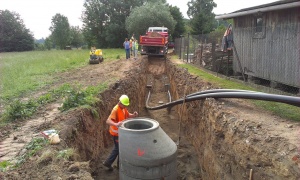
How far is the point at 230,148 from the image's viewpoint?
6.45 meters

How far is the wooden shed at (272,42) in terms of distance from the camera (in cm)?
969

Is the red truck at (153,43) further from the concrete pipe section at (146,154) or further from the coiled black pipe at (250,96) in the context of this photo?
the concrete pipe section at (146,154)

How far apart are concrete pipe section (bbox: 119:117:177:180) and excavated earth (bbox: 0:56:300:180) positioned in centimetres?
93

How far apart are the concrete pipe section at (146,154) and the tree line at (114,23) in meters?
35.5

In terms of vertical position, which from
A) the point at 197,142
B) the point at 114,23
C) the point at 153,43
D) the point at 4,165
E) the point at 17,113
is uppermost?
the point at 114,23

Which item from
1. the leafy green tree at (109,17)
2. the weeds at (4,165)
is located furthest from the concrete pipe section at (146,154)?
the leafy green tree at (109,17)

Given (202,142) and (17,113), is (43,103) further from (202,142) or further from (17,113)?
(202,142)

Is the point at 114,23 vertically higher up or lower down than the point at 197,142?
higher up

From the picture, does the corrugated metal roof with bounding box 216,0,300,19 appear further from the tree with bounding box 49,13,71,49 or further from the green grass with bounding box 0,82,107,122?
the tree with bounding box 49,13,71,49

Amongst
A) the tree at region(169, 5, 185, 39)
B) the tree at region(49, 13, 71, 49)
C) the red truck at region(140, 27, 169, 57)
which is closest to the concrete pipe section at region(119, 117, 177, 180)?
the red truck at region(140, 27, 169, 57)

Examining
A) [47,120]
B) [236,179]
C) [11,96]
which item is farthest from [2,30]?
[236,179]

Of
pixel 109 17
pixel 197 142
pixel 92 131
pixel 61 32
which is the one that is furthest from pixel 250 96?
pixel 61 32

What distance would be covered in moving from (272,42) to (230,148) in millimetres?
6195

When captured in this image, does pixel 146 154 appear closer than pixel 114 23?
Yes
